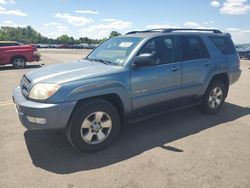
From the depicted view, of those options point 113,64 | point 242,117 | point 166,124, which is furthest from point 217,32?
point 113,64

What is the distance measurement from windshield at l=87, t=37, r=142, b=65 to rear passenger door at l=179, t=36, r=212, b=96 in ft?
3.51

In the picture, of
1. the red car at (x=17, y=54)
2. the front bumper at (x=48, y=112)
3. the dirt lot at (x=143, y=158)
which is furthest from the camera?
the red car at (x=17, y=54)

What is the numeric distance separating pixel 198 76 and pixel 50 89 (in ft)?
10.2

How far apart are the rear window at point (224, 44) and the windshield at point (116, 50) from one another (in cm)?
213

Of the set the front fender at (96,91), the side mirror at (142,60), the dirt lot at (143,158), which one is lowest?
the dirt lot at (143,158)

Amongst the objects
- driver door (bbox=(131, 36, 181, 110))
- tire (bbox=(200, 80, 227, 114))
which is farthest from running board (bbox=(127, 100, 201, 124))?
tire (bbox=(200, 80, 227, 114))

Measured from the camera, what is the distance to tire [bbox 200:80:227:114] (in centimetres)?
583

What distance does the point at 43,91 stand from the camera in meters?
3.71

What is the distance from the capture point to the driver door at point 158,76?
4422 mm

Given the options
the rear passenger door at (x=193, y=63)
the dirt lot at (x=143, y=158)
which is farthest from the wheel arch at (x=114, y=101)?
the rear passenger door at (x=193, y=63)

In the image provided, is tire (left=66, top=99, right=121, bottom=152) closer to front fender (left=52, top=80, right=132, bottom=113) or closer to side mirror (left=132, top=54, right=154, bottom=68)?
front fender (left=52, top=80, right=132, bottom=113)

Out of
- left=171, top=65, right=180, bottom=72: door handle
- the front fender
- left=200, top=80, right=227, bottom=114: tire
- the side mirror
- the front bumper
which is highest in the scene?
the side mirror

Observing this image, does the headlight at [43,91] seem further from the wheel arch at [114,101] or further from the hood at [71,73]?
the wheel arch at [114,101]

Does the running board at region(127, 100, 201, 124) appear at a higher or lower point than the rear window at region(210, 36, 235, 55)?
lower
